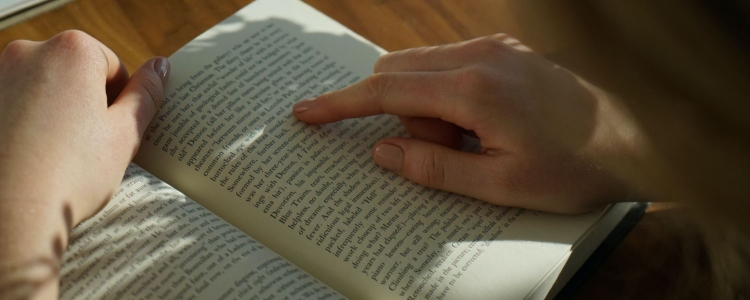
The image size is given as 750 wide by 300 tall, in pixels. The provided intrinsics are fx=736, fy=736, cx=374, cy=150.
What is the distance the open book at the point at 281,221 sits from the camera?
738 millimetres

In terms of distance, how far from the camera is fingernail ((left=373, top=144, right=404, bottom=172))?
860 mm

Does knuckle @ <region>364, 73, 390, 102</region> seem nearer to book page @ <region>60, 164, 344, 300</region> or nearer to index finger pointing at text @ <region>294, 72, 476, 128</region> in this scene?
index finger pointing at text @ <region>294, 72, 476, 128</region>

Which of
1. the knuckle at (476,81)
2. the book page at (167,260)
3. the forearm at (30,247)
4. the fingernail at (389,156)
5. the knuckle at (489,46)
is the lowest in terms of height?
the book page at (167,260)

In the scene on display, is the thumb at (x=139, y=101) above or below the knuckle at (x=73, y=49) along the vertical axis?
below

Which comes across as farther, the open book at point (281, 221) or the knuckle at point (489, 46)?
the knuckle at point (489, 46)

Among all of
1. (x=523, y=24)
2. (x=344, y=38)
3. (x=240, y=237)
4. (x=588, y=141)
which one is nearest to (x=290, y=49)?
(x=344, y=38)

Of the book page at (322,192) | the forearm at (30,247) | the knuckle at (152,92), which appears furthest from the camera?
the knuckle at (152,92)

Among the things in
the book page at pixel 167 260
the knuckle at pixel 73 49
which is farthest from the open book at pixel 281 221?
the knuckle at pixel 73 49

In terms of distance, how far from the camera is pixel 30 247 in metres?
0.67

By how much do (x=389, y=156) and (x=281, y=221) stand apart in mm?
147

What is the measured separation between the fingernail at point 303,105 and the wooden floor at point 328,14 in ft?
0.77

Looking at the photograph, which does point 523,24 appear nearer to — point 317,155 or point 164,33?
point 317,155

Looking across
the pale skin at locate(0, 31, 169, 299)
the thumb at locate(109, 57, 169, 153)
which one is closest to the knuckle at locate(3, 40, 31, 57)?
the pale skin at locate(0, 31, 169, 299)

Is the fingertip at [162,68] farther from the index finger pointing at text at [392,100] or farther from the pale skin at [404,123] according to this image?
the index finger pointing at text at [392,100]
